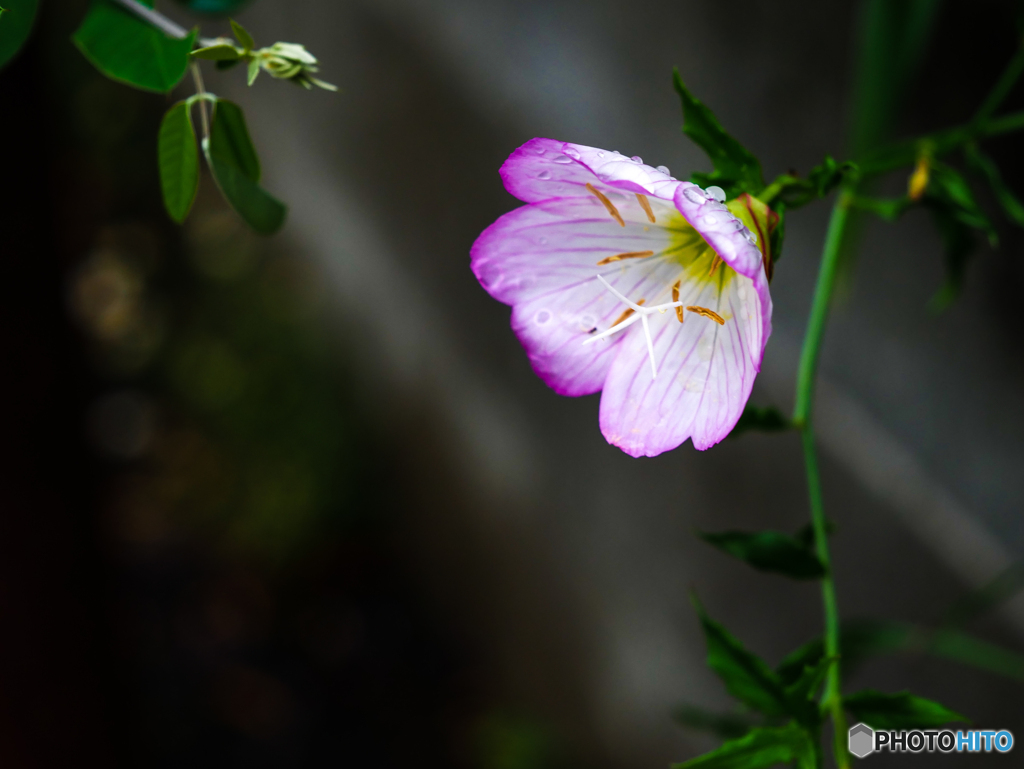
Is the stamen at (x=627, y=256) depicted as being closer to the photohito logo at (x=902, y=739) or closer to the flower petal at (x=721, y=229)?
the flower petal at (x=721, y=229)

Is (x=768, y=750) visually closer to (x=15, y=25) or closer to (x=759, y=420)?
(x=759, y=420)

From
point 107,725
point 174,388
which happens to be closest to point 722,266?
point 107,725

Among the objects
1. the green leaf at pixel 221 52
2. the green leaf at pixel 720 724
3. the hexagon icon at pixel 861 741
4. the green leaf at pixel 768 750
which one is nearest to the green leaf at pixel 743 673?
the green leaf at pixel 768 750

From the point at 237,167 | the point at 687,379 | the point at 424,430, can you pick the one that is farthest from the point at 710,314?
the point at 424,430

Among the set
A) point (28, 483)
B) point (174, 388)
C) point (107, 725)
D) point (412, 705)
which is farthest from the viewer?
point (174, 388)

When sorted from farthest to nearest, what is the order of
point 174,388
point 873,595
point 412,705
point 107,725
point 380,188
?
point 174,388 < point 412,705 < point 380,188 < point 107,725 < point 873,595

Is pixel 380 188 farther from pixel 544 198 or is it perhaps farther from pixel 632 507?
pixel 544 198

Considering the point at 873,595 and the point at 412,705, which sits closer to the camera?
the point at 873,595
